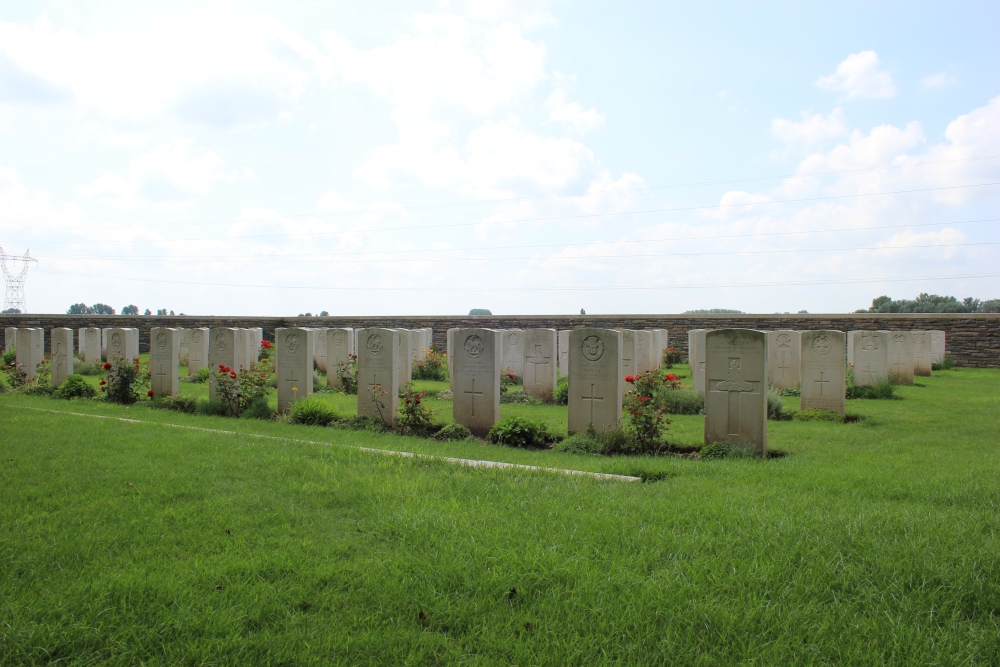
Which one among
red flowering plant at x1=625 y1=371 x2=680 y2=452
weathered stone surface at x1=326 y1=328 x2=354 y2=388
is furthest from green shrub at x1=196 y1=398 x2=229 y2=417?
red flowering plant at x1=625 y1=371 x2=680 y2=452

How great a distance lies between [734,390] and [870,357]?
7.88 m

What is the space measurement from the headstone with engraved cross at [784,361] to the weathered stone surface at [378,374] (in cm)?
900

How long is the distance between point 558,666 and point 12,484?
4594mm

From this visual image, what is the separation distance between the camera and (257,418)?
390 inches

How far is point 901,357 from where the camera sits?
48.5 ft

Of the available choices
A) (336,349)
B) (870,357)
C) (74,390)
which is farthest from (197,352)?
(870,357)

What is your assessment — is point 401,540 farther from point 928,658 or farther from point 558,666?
point 928,658

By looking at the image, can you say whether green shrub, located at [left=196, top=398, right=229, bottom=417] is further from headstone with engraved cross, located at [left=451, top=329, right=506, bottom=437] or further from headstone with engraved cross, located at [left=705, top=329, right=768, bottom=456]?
headstone with engraved cross, located at [left=705, top=329, right=768, bottom=456]

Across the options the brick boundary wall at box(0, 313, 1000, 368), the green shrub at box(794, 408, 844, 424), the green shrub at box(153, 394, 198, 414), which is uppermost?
the brick boundary wall at box(0, 313, 1000, 368)

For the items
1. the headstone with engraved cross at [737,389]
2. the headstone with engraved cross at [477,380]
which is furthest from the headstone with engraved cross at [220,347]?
the headstone with engraved cross at [737,389]

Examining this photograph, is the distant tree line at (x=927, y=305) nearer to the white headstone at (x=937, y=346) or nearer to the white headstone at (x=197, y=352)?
the white headstone at (x=937, y=346)


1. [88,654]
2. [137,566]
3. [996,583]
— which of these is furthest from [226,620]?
[996,583]

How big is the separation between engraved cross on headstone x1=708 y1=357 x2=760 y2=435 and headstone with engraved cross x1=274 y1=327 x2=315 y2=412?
6.33m

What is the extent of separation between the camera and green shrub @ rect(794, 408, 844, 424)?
966cm
